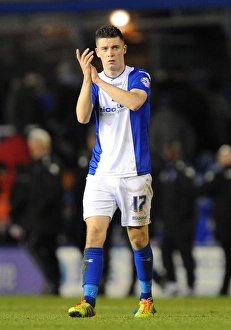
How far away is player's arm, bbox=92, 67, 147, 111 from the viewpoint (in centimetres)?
832

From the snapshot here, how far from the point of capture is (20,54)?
894 inches

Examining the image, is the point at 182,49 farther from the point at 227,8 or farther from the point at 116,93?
the point at 116,93

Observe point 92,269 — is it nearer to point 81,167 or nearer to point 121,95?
point 121,95

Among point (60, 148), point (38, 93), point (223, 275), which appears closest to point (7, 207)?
point (60, 148)

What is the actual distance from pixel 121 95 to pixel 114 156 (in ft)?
1.95

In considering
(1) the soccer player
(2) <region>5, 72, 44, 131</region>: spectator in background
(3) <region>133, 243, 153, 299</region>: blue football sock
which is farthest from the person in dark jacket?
(1) the soccer player

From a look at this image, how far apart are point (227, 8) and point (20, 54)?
204 inches

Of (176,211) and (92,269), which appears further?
(176,211)

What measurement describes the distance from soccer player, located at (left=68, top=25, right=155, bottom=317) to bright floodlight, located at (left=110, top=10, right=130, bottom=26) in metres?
11.9

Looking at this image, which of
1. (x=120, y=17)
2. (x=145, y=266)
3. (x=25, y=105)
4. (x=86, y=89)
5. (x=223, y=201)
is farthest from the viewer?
(x=120, y=17)

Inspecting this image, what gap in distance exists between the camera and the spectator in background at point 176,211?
16234 millimetres

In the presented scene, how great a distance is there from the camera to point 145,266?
882 cm

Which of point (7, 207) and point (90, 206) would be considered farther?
point (7, 207)

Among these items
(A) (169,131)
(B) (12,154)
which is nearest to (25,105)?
(B) (12,154)
